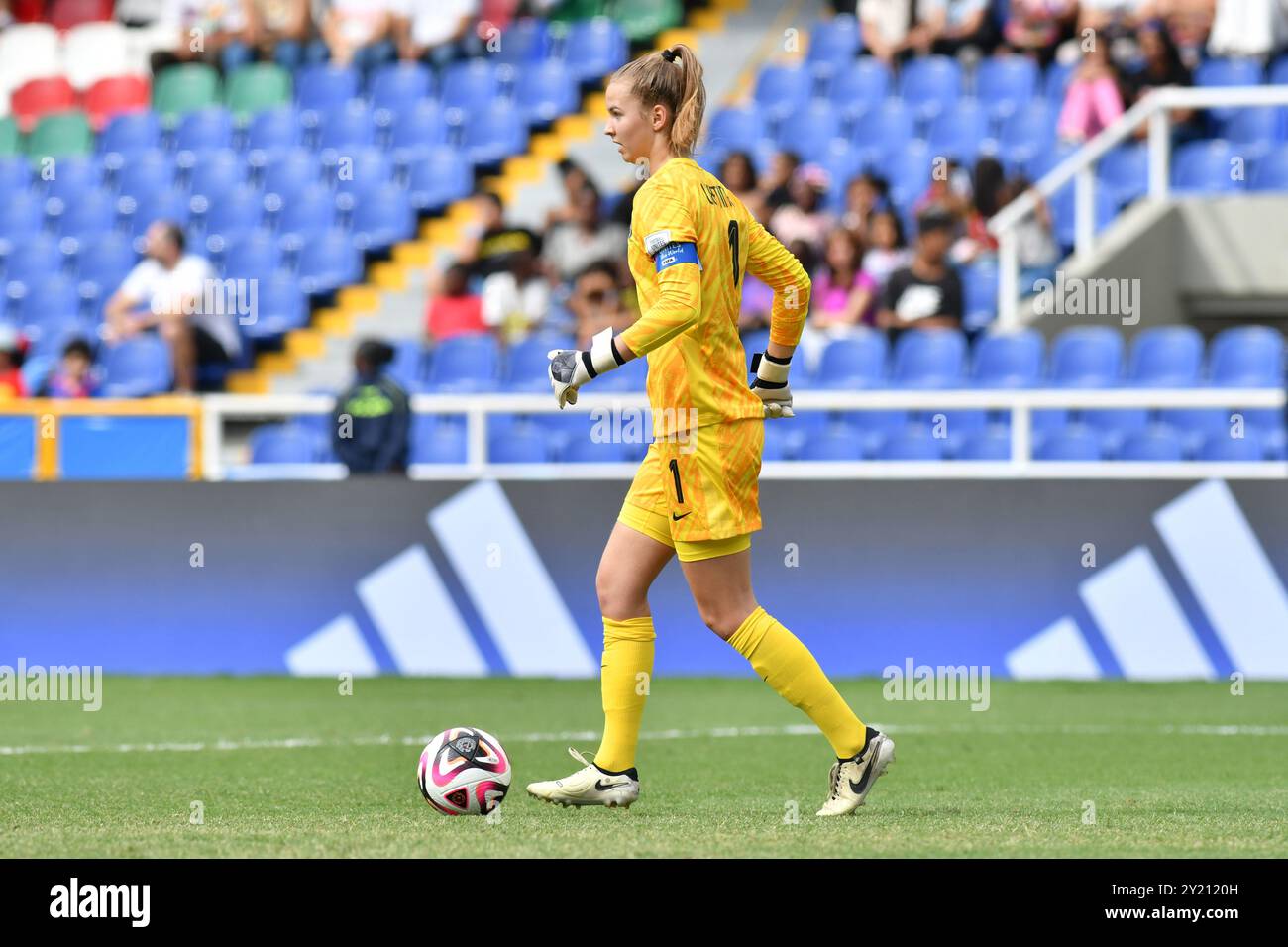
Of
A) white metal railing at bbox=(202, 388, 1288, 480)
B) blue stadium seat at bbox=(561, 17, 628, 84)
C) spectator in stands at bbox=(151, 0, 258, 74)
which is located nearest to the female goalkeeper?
white metal railing at bbox=(202, 388, 1288, 480)

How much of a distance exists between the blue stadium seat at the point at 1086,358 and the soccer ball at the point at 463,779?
327 inches

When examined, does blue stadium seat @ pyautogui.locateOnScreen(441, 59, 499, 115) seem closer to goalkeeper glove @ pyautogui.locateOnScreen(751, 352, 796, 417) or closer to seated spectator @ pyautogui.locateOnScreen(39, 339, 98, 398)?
seated spectator @ pyautogui.locateOnScreen(39, 339, 98, 398)

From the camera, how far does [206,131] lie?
2219 centimetres

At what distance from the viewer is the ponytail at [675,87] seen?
6828 mm

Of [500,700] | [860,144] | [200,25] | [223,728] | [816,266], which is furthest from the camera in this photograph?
[200,25]

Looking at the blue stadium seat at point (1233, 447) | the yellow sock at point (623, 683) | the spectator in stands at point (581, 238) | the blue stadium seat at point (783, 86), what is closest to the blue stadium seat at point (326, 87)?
the blue stadium seat at point (783, 86)

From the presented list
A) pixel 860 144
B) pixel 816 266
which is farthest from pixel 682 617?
pixel 860 144

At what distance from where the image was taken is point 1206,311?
16.6 meters

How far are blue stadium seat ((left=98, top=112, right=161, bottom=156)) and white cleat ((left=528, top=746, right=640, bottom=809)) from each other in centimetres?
1656

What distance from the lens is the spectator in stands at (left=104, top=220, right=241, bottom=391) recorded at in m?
17.4

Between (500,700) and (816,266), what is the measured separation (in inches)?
221

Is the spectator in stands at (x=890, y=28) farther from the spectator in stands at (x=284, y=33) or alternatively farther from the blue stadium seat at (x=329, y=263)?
the spectator in stands at (x=284, y=33)

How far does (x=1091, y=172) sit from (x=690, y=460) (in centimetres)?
995
